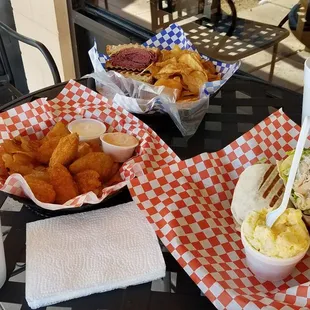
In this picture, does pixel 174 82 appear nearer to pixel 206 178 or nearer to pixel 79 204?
pixel 206 178

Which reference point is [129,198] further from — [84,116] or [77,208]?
[84,116]

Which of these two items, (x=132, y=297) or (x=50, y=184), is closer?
(x=132, y=297)

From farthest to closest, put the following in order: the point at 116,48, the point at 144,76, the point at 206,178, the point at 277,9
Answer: the point at 277,9
the point at 116,48
the point at 144,76
the point at 206,178

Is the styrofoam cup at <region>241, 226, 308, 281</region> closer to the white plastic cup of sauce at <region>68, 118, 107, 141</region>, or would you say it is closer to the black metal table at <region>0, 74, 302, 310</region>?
the black metal table at <region>0, 74, 302, 310</region>

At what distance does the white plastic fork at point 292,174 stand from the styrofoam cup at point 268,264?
0.16 feet

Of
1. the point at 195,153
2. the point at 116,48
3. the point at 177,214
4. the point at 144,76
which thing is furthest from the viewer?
the point at 116,48

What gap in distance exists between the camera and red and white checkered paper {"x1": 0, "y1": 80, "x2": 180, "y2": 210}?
950mm

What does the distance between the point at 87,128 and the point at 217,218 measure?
39 cm

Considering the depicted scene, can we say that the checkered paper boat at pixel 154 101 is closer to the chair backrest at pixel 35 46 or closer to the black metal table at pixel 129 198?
the black metal table at pixel 129 198

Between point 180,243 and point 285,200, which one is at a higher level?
point 285,200

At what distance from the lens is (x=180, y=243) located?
2.55ft

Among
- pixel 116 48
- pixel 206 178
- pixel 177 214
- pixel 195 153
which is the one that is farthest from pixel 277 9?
pixel 177 214

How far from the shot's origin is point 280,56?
5.70ft

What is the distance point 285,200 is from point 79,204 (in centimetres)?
37
